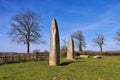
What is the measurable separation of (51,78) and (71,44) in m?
19.9

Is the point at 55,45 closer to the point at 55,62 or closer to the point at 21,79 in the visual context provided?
the point at 55,62

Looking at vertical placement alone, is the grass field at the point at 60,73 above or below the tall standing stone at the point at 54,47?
below

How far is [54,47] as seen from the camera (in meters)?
23.1

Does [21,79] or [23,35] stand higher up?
[23,35]

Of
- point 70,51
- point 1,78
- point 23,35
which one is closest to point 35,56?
point 70,51

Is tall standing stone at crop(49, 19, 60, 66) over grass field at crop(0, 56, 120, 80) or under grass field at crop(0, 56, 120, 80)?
over

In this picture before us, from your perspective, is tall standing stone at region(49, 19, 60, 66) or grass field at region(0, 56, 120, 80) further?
tall standing stone at region(49, 19, 60, 66)

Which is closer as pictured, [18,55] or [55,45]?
[55,45]

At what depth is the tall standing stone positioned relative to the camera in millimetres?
22953

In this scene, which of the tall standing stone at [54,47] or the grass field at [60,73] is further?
the tall standing stone at [54,47]

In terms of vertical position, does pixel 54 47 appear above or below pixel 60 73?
above

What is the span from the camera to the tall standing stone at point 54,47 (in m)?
23.0

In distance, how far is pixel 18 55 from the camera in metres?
37.1

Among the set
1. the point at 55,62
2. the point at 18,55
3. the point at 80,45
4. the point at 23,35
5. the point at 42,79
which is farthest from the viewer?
the point at 80,45
